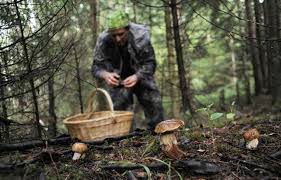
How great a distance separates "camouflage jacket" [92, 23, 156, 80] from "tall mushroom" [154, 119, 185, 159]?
2.76 metres

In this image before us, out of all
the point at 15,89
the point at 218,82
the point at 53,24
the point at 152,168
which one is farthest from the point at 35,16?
the point at 218,82

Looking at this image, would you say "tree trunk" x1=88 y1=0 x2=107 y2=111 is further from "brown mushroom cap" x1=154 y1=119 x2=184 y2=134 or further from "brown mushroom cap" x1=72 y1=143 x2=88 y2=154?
"brown mushroom cap" x1=154 y1=119 x2=184 y2=134

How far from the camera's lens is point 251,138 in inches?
150

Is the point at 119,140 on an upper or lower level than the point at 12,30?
lower

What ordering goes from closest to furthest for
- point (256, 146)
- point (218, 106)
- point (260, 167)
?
point (260, 167) < point (256, 146) < point (218, 106)

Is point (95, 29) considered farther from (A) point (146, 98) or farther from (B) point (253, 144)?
(B) point (253, 144)

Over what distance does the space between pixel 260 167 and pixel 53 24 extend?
326 cm

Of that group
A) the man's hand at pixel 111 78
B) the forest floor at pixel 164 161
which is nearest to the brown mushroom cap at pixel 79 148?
the forest floor at pixel 164 161

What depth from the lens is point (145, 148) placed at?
14.2 feet

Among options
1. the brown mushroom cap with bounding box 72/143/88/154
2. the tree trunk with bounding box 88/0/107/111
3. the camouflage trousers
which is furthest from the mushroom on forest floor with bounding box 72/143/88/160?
the tree trunk with bounding box 88/0/107/111

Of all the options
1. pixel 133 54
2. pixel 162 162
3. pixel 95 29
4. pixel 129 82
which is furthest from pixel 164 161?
pixel 95 29

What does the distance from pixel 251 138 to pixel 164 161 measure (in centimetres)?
98

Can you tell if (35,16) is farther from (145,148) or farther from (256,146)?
(256,146)

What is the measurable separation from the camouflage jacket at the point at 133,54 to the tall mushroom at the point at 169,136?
276cm
